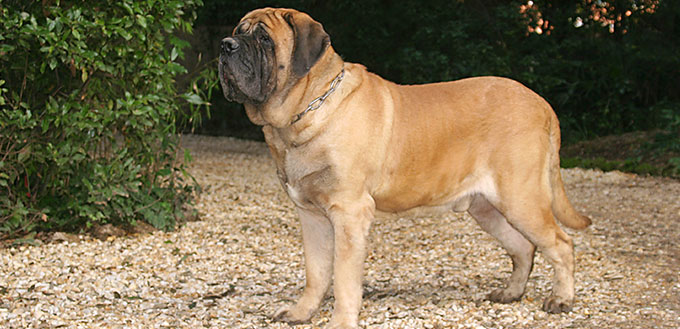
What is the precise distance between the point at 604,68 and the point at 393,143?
8776mm

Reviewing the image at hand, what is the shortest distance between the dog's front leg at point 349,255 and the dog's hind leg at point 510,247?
0.89m

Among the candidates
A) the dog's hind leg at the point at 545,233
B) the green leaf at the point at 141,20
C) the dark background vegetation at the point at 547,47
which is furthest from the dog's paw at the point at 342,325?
the dark background vegetation at the point at 547,47

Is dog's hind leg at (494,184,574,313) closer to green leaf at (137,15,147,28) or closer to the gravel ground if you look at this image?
the gravel ground

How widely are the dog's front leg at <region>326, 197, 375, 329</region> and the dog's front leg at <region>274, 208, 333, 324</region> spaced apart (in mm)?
315

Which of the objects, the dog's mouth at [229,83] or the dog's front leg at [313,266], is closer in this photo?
the dog's mouth at [229,83]

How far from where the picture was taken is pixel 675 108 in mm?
10578

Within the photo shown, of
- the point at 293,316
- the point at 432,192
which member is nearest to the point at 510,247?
the point at 432,192

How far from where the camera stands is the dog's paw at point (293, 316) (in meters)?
3.49

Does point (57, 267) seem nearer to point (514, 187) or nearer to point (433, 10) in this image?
point (514, 187)

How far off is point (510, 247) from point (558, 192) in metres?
0.39

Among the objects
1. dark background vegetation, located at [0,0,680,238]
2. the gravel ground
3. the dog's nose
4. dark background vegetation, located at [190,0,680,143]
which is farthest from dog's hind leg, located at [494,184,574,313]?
dark background vegetation, located at [190,0,680,143]

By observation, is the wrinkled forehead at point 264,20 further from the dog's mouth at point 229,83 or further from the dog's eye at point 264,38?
the dog's mouth at point 229,83

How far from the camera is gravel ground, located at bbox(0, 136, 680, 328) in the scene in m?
3.54

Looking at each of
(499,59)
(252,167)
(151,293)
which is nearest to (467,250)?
(151,293)
